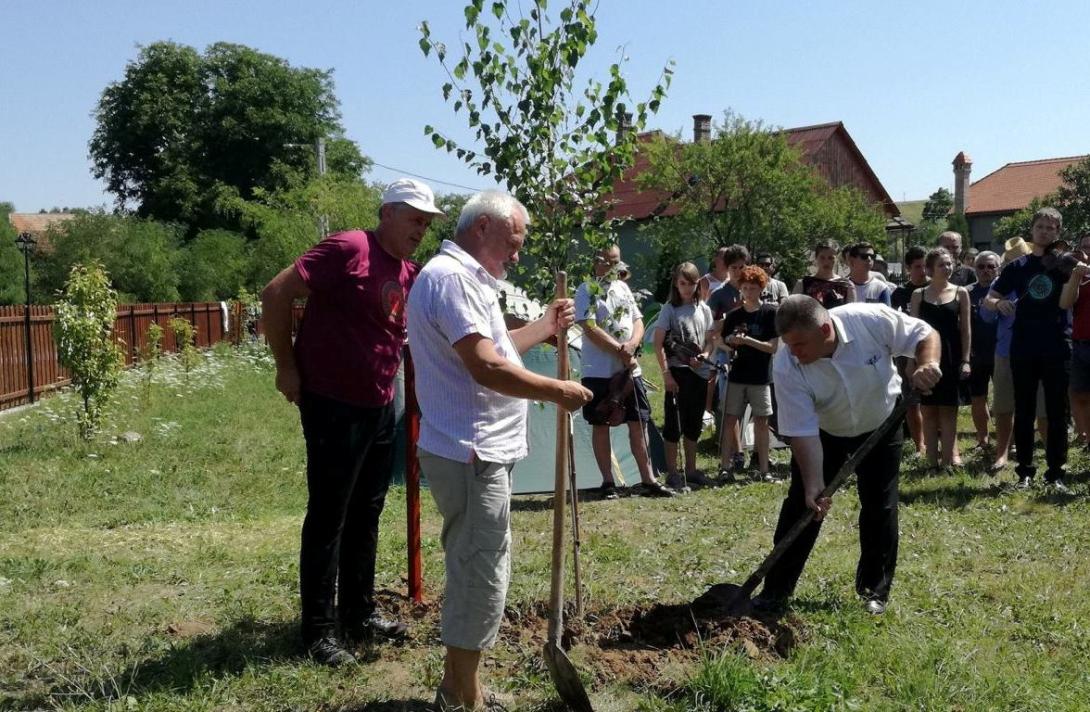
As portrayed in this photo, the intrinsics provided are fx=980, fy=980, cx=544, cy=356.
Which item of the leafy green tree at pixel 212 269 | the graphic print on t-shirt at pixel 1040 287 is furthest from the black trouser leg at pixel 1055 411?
the leafy green tree at pixel 212 269

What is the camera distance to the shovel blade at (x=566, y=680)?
3.69 m

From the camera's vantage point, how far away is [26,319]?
15.7 metres

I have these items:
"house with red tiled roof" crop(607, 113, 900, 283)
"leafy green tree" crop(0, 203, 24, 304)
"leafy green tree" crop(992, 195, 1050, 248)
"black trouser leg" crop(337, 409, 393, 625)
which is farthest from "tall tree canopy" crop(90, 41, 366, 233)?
"black trouser leg" crop(337, 409, 393, 625)

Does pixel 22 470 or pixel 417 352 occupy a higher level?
pixel 417 352

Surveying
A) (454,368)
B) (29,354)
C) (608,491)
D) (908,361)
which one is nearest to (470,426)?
(454,368)

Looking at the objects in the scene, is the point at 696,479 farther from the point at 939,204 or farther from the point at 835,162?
the point at 939,204

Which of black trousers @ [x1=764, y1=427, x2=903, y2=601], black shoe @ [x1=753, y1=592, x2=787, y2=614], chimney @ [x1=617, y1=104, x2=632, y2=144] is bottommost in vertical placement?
black shoe @ [x1=753, y1=592, x2=787, y2=614]

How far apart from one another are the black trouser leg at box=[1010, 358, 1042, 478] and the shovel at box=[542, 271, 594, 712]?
513 cm

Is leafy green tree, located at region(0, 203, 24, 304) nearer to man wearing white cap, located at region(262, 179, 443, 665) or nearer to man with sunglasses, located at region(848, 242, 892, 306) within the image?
man with sunglasses, located at region(848, 242, 892, 306)

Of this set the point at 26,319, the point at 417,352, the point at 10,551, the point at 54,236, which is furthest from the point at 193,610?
the point at 54,236

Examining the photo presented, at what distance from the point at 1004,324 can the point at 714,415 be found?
304 centimetres

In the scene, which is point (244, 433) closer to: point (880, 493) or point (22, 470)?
point (22, 470)

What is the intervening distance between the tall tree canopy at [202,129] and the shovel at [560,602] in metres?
43.9

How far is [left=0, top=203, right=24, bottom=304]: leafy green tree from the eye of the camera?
3381 centimetres
